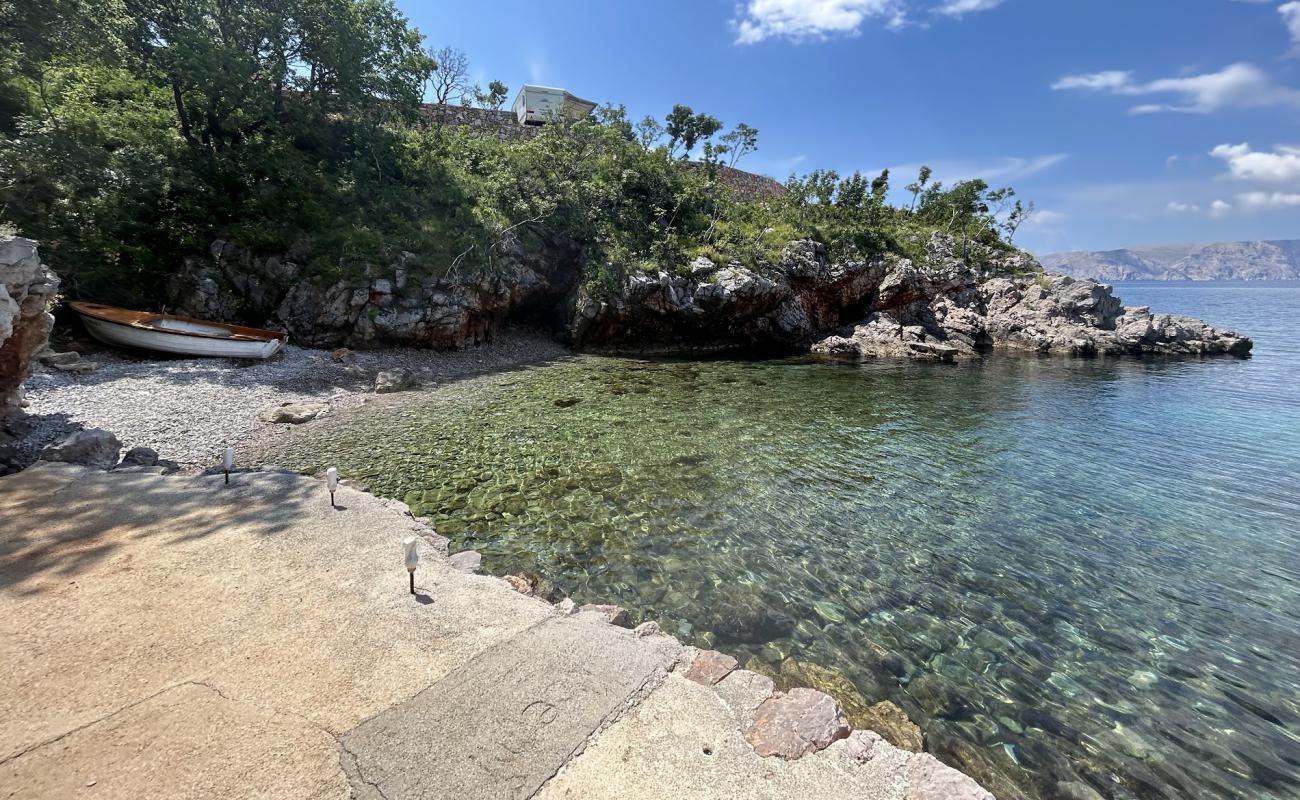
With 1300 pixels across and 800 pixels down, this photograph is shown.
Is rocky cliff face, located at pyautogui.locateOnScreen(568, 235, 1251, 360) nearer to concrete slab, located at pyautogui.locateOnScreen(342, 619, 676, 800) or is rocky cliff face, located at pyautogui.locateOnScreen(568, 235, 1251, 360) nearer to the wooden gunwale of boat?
the wooden gunwale of boat

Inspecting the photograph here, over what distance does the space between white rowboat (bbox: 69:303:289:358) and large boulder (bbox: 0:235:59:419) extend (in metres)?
6.90

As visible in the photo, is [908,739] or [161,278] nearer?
[908,739]

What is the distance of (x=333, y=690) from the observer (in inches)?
175

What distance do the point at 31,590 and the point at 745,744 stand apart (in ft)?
26.9

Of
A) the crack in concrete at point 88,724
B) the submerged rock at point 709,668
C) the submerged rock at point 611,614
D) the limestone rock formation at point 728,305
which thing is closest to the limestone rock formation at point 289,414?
the crack in concrete at point 88,724

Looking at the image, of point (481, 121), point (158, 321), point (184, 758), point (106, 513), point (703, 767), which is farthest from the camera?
point (481, 121)

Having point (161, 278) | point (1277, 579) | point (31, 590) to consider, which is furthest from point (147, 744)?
point (161, 278)

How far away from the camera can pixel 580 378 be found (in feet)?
73.1

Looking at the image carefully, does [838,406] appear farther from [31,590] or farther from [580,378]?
[31,590]

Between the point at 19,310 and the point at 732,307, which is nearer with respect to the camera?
the point at 19,310

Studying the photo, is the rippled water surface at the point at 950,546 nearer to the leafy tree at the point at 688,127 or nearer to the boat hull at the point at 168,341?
the boat hull at the point at 168,341

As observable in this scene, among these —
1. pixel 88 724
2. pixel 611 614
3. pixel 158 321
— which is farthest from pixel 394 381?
pixel 611 614

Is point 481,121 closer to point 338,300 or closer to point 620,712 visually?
point 338,300

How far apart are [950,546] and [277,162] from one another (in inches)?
1155
